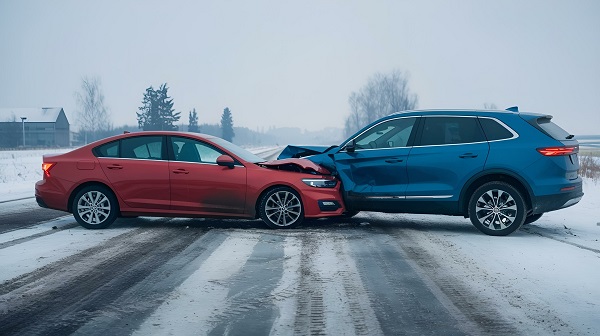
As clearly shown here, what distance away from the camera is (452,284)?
21.0 feet

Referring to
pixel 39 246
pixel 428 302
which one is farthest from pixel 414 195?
pixel 39 246

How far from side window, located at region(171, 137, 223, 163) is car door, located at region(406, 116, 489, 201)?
324cm

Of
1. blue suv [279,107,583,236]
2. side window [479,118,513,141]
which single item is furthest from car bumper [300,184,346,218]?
side window [479,118,513,141]

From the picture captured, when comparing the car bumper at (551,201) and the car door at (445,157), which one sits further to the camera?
the car door at (445,157)

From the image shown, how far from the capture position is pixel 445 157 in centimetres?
996

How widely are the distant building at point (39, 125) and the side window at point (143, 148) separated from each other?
9579cm

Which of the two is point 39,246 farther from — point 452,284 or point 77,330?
point 452,284

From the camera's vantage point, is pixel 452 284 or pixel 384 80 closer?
pixel 452 284

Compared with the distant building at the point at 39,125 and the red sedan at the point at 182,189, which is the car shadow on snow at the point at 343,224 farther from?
the distant building at the point at 39,125

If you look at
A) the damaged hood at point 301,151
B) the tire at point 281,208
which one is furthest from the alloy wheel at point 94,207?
the damaged hood at point 301,151

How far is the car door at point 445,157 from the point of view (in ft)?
32.2

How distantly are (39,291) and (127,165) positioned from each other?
4.53 metres

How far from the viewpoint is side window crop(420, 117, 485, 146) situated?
1002 cm

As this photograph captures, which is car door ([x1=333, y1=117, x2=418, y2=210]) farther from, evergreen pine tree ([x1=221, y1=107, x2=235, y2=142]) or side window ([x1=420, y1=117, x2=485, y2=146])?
evergreen pine tree ([x1=221, y1=107, x2=235, y2=142])
